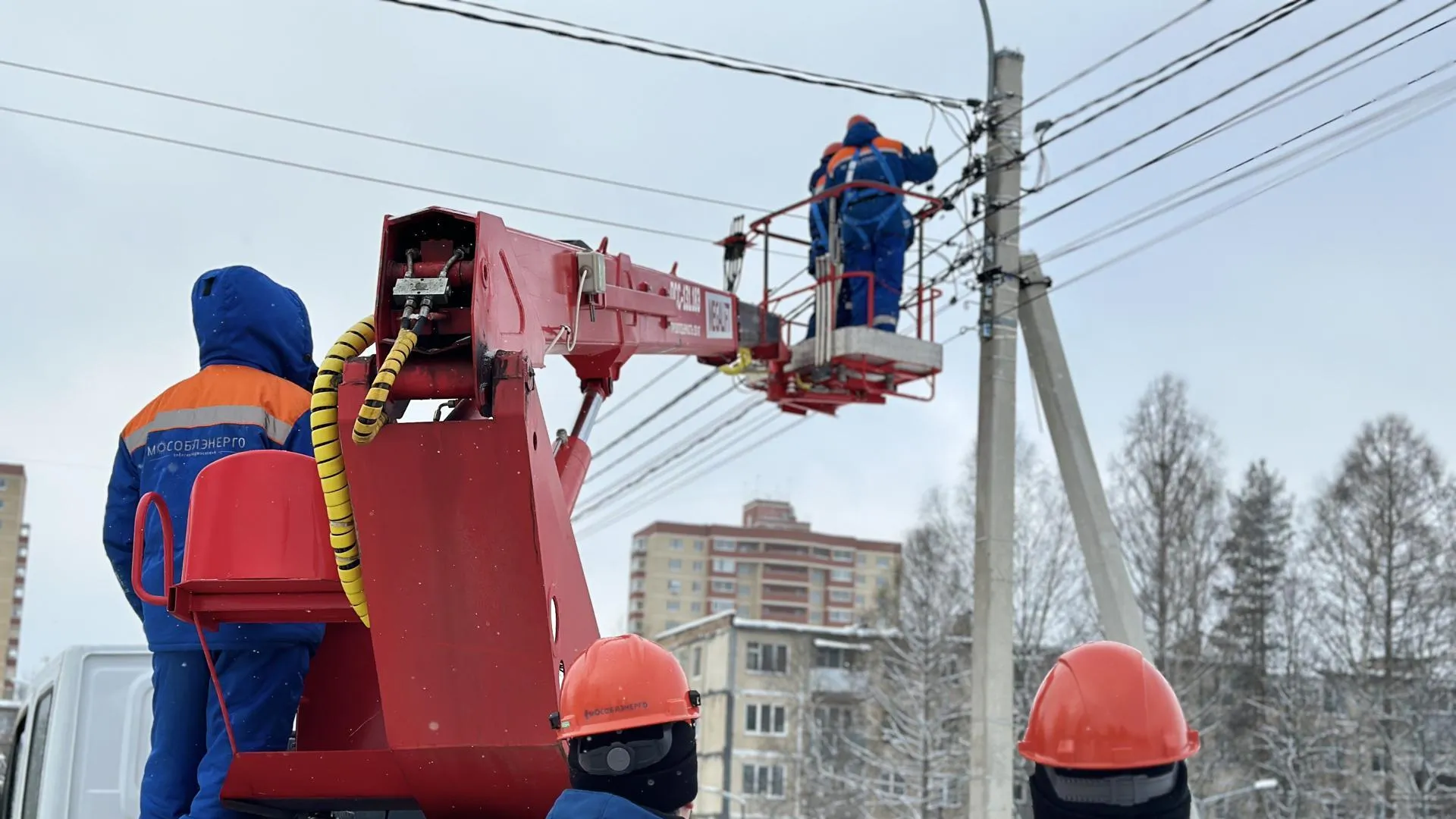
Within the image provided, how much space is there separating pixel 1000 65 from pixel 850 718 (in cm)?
4412

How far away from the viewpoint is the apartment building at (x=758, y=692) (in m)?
51.1

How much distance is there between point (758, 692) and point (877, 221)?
55581 millimetres

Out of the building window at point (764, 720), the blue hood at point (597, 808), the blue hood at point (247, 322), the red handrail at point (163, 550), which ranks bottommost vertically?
the building window at point (764, 720)

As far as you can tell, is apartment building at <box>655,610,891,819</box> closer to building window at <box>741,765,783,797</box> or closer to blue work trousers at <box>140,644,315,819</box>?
building window at <box>741,765,783,797</box>

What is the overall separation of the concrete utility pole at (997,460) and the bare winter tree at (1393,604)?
78.7 feet

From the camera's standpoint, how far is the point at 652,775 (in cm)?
346

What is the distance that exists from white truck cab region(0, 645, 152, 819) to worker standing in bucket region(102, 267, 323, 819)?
204 cm

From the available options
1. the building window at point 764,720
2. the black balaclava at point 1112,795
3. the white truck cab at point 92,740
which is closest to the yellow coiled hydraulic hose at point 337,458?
the black balaclava at point 1112,795

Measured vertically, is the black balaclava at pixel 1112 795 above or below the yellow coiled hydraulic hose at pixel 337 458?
below

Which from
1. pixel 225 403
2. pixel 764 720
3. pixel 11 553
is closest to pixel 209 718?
pixel 225 403

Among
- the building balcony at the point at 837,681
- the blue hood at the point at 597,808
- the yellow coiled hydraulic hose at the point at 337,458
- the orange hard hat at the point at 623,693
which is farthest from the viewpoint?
the building balcony at the point at 837,681

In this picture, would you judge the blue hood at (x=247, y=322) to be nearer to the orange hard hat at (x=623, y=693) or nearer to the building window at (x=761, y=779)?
the orange hard hat at (x=623, y=693)

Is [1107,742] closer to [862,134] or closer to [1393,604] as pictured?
[862,134]

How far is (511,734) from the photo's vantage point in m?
4.50
